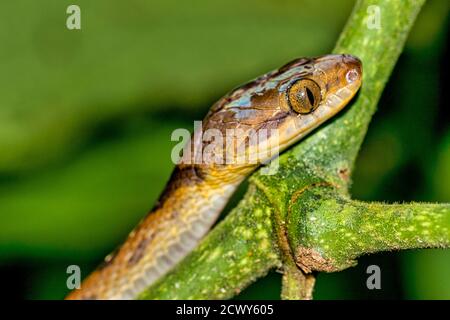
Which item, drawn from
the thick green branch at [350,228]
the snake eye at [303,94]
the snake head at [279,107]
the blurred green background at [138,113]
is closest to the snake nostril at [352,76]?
the snake head at [279,107]

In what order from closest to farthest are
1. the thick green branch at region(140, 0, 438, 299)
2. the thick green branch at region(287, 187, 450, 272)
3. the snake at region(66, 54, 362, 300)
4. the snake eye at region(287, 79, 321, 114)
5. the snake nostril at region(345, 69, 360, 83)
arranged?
the thick green branch at region(287, 187, 450, 272) → the thick green branch at region(140, 0, 438, 299) → the snake nostril at region(345, 69, 360, 83) → the snake at region(66, 54, 362, 300) → the snake eye at region(287, 79, 321, 114)

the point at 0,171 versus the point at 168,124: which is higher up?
the point at 168,124

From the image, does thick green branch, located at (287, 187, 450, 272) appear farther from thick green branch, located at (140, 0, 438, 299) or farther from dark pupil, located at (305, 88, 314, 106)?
dark pupil, located at (305, 88, 314, 106)

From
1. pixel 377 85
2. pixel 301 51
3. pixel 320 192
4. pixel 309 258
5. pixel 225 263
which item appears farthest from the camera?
pixel 301 51

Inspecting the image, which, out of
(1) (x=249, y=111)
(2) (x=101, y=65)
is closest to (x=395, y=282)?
(1) (x=249, y=111)

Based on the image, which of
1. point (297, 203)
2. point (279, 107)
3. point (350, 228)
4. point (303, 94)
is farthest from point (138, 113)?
point (350, 228)

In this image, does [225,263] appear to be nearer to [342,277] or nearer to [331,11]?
[342,277]

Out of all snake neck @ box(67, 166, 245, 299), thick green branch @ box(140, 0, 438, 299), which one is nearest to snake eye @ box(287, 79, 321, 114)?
thick green branch @ box(140, 0, 438, 299)
